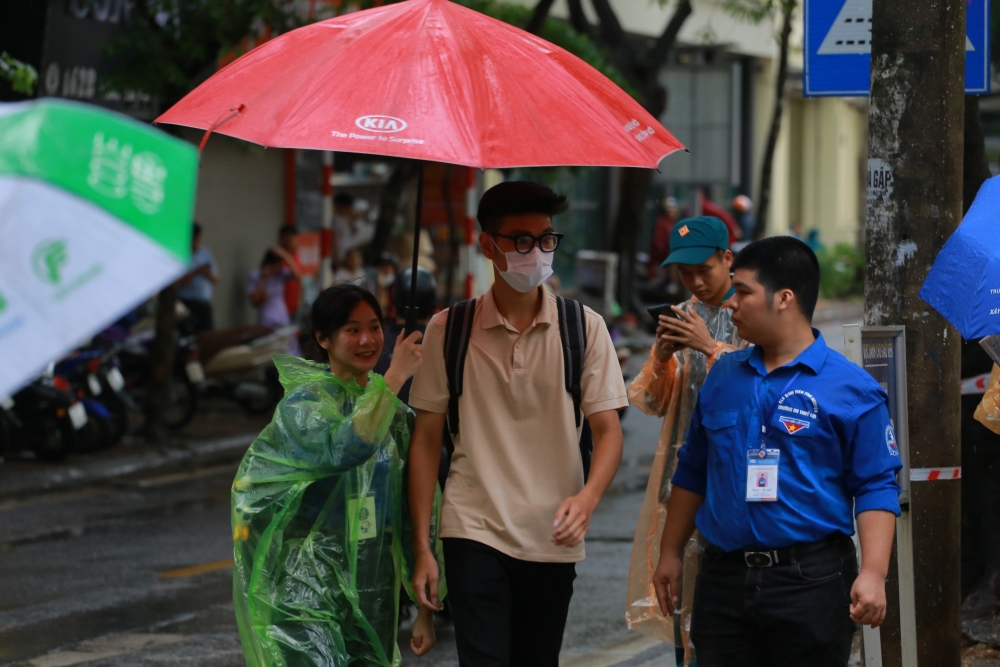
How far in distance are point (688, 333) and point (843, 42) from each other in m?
1.40

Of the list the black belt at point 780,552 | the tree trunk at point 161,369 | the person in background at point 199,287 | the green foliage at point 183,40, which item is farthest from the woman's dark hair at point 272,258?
the black belt at point 780,552

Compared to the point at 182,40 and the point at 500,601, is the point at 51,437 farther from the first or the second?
the point at 500,601

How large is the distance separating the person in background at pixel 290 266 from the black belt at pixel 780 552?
1111cm

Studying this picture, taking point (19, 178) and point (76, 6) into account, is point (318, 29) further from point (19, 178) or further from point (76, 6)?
point (76, 6)

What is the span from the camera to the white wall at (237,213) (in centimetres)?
1488

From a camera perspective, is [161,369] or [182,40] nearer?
[182,40]

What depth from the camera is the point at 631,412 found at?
1330 cm

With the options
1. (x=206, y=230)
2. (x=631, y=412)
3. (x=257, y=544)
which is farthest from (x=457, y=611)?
(x=206, y=230)

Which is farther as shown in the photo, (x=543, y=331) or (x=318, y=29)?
(x=318, y=29)

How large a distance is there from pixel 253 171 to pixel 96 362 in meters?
5.43

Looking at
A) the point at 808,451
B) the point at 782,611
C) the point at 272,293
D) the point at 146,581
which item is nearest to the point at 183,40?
the point at 272,293

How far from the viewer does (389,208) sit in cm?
1509

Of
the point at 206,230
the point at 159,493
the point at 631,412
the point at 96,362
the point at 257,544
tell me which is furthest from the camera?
the point at 206,230

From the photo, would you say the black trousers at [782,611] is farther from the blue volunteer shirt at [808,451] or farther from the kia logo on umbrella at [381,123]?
the kia logo on umbrella at [381,123]
